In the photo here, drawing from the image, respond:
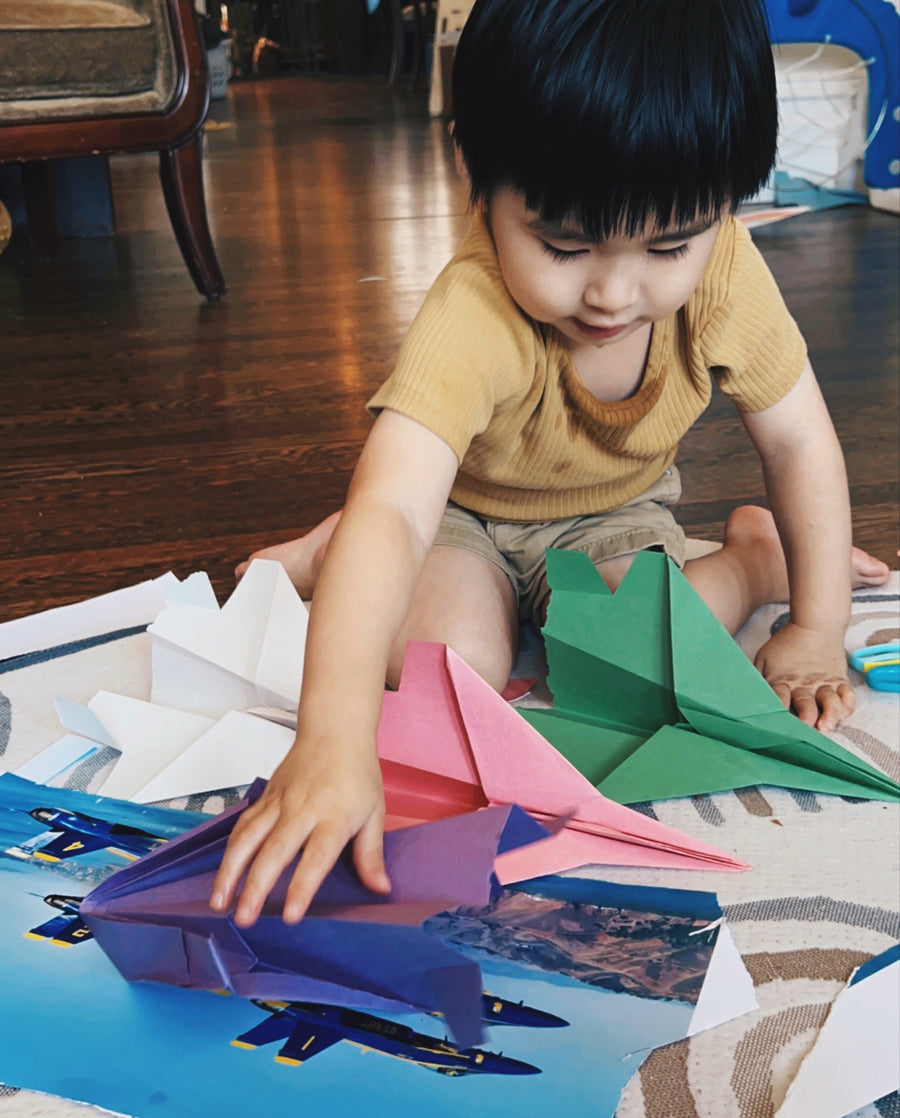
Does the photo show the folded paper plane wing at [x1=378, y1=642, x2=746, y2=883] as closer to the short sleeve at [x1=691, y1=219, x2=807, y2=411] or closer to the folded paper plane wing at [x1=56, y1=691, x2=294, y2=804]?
the folded paper plane wing at [x1=56, y1=691, x2=294, y2=804]

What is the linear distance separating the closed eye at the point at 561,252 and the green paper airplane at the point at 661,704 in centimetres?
19

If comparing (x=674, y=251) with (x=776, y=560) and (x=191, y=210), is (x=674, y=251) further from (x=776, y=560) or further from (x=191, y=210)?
(x=191, y=210)

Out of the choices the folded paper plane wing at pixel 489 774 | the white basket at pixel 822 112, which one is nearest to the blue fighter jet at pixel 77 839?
the folded paper plane wing at pixel 489 774

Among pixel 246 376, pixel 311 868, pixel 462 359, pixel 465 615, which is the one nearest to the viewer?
pixel 311 868

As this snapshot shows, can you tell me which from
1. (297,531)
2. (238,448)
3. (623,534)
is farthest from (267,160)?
(623,534)

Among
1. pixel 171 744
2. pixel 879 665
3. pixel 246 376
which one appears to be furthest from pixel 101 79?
pixel 879 665

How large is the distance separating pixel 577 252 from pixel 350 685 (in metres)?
0.25

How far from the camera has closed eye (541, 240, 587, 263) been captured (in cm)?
61

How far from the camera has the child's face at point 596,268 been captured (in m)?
0.60

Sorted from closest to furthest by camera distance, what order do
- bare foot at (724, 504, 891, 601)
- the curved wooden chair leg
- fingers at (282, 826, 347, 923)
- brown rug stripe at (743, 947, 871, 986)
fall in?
fingers at (282, 826, 347, 923) → brown rug stripe at (743, 947, 871, 986) → bare foot at (724, 504, 891, 601) → the curved wooden chair leg

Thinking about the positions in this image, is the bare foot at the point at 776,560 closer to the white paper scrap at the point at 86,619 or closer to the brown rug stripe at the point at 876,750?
the brown rug stripe at the point at 876,750

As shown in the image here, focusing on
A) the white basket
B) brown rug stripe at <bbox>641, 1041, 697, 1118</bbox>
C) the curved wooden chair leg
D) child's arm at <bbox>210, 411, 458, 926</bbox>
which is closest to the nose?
child's arm at <bbox>210, 411, 458, 926</bbox>

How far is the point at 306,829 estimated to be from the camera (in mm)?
444

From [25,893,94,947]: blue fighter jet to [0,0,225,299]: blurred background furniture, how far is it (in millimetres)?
1457
